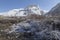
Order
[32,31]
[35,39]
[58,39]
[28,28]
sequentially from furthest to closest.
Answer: [28,28]
[32,31]
[35,39]
[58,39]

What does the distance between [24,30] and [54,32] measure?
10.1 ft

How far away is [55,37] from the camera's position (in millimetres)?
7930

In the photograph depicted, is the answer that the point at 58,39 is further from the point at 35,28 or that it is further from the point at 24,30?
the point at 24,30

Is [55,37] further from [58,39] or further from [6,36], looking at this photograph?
[6,36]

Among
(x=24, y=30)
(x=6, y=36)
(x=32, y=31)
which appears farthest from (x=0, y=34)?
(x=32, y=31)

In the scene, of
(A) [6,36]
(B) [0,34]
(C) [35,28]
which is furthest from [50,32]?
(B) [0,34]

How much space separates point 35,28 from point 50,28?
1263mm

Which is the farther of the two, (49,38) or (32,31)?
(32,31)

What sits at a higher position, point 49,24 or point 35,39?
point 49,24

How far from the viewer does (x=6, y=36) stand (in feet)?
32.5

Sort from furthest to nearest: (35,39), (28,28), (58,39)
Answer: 1. (28,28)
2. (35,39)
3. (58,39)

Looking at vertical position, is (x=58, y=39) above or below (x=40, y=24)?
below

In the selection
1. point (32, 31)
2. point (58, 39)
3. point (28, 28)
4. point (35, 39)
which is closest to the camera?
point (58, 39)

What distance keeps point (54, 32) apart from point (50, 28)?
0.69 metres
